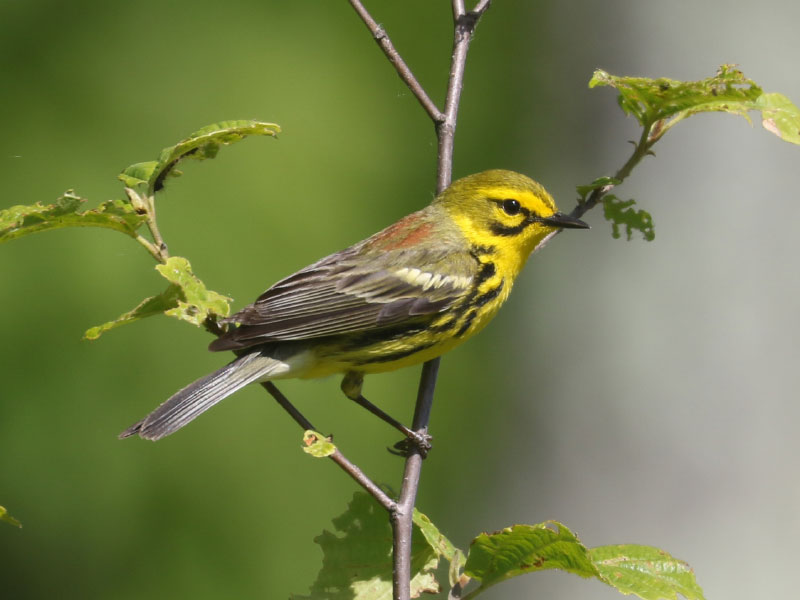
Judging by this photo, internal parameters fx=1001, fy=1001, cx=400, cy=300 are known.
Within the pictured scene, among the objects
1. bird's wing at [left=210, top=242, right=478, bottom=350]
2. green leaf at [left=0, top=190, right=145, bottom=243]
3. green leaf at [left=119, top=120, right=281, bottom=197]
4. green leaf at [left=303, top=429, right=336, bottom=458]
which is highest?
bird's wing at [left=210, top=242, right=478, bottom=350]

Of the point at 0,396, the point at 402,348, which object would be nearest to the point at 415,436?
the point at 402,348

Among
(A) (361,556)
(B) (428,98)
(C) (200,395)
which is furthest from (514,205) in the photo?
(A) (361,556)

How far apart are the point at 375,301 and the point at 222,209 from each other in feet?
9.13

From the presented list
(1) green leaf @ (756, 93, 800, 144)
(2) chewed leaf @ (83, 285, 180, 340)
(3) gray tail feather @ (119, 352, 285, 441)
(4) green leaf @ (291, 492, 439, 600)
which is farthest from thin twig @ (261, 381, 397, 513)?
(1) green leaf @ (756, 93, 800, 144)

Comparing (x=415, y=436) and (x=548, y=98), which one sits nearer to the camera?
(x=415, y=436)

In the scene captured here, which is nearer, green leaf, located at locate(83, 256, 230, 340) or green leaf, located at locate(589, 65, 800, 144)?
green leaf, located at locate(83, 256, 230, 340)

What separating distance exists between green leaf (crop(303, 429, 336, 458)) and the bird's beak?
1229 mm

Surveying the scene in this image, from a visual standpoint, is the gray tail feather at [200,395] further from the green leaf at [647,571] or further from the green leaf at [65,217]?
the green leaf at [647,571]

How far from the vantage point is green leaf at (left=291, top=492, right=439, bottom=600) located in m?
2.21

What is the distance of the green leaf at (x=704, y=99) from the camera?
2166 millimetres

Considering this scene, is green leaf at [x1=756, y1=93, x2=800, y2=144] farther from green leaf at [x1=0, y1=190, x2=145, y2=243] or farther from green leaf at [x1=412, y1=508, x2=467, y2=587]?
green leaf at [x1=0, y1=190, x2=145, y2=243]

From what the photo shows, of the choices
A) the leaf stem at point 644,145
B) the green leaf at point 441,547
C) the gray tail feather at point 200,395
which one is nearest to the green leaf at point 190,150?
the gray tail feather at point 200,395

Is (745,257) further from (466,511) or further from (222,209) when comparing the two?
(222,209)

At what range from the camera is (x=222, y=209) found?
5520 millimetres
